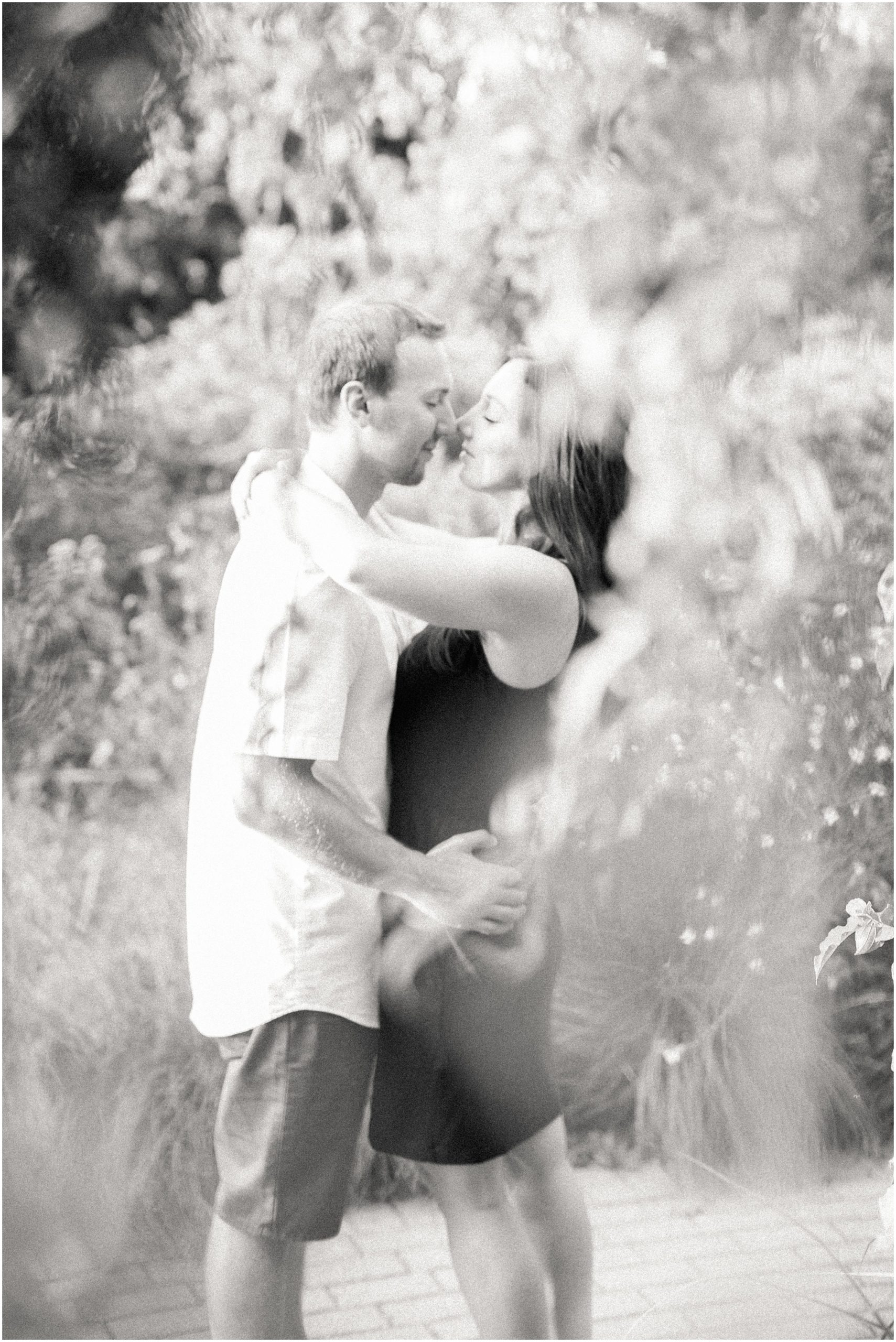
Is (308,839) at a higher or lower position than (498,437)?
lower

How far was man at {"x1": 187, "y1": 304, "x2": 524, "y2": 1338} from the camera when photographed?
7.88 feet

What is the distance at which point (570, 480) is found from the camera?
8.02 ft

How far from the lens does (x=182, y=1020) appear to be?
2.50 metres

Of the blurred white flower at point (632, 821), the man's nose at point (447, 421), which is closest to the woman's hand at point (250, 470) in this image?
the man's nose at point (447, 421)

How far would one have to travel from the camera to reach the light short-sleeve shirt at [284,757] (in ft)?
7.85

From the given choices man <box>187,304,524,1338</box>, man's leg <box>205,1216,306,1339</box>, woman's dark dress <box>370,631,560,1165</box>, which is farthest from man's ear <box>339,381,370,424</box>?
man's leg <box>205,1216,306,1339</box>

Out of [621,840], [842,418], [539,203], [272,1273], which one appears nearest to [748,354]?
[842,418]

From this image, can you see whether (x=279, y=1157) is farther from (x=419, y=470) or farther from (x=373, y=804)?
(x=419, y=470)

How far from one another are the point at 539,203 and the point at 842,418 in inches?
23.2

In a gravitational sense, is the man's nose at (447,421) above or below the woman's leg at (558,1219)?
above

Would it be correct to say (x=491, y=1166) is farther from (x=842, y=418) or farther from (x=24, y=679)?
(x=842, y=418)

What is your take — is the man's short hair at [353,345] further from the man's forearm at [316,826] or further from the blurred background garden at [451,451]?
the man's forearm at [316,826]

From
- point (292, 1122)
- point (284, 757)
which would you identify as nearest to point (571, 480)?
point (284, 757)

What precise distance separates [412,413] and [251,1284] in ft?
4.50
